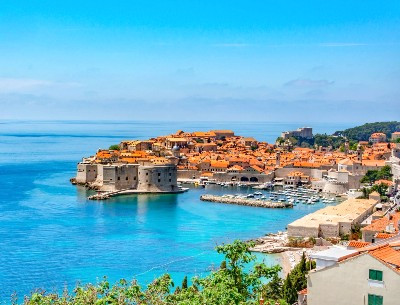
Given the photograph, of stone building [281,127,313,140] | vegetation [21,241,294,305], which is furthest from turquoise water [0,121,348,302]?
stone building [281,127,313,140]

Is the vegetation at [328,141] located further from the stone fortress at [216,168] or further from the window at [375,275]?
the window at [375,275]

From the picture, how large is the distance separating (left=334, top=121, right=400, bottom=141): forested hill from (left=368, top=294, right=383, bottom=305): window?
6518cm

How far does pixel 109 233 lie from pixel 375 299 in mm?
15765

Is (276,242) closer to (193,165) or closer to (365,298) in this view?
(365,298)

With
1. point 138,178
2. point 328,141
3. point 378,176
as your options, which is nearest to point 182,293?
point 138,178

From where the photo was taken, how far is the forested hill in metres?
71.0

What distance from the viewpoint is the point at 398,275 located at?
5797 mm

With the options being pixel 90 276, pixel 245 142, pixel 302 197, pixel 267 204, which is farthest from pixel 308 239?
pixel 245 142

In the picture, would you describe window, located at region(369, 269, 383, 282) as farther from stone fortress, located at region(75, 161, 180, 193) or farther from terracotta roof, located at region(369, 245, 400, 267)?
stone fortress, located at region(75, 161, 180, 193)

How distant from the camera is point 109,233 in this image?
68.2 ft

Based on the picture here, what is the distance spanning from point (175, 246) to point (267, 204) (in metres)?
9.53

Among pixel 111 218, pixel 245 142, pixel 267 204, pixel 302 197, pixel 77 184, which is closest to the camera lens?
pixel 111 218

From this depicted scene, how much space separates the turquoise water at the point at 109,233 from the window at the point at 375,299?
866 cm

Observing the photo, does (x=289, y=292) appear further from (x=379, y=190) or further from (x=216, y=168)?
(x=216, y=168)
